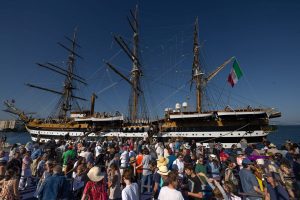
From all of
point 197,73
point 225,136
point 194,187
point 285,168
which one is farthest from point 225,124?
point 194,187

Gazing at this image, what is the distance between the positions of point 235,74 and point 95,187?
21.9 meters

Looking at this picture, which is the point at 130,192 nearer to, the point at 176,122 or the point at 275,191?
the point at 275,191

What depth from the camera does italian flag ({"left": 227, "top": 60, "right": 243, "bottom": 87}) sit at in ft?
68.8

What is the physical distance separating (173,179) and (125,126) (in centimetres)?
2645

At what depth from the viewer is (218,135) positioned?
2248 cm

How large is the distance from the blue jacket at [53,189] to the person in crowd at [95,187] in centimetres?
67

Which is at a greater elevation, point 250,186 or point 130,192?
point 130,192

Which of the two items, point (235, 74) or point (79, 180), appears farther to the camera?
point (235, 74)

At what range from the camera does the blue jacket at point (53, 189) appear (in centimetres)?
352

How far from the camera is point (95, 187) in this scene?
3459mm

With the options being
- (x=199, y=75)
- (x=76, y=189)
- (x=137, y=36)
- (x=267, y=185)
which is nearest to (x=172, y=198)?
(x=267, y=185)

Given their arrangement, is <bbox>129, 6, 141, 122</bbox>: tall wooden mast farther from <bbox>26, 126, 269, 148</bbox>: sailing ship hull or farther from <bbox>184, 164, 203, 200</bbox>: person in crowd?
<bbox>184, 164, 203, 200</bbox>: person in crowd

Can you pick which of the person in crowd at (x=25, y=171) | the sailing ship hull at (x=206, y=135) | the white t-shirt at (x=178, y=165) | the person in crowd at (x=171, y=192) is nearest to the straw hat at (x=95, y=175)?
the person in crowd at (x=171, y=192)

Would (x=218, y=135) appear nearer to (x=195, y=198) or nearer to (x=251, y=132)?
(x=251, y=132)
